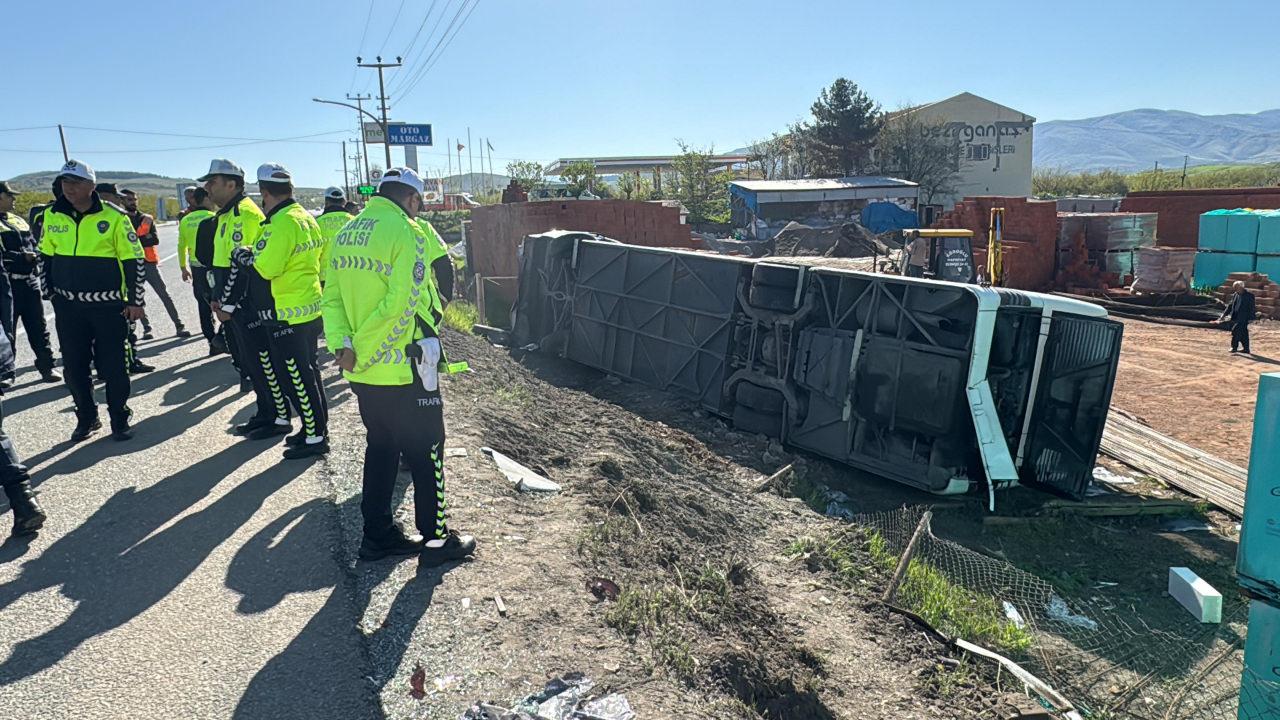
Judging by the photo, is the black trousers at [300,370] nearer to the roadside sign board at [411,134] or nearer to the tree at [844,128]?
the roadside sign board at [411,134]

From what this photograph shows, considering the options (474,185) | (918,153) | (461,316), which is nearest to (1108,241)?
(461,316)

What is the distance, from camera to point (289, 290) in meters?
5.26

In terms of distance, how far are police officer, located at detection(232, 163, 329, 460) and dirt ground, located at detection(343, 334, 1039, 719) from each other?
19.6 inches

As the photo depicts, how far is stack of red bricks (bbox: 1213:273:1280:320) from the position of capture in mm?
18391

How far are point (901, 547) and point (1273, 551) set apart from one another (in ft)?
11.2

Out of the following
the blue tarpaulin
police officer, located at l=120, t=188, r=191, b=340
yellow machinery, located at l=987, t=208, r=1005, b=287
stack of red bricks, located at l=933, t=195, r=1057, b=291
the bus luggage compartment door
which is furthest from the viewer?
the blue tarpaulin

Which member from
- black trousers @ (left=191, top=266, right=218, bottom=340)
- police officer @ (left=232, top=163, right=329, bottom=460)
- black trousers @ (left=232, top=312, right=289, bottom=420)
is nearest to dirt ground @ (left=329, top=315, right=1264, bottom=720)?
police officer @ (left=232, top=163, right=329, bottom=460)

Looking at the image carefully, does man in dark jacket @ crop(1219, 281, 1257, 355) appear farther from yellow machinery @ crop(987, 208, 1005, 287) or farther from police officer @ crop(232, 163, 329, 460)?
police officer @ crop(232, 163, 329, 460)

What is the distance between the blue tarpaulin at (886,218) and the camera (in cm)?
3854

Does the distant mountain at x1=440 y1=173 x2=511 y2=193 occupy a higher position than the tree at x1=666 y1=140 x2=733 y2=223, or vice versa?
the distant mountain at x1=440 y1=173 x2=511 y2=193

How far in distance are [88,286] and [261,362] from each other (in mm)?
1238

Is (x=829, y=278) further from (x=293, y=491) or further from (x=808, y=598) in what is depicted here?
(x=293, y=491)

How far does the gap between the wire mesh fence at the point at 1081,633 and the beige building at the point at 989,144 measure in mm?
51776

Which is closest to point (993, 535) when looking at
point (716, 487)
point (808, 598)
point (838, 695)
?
point (716, 487)
